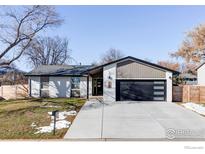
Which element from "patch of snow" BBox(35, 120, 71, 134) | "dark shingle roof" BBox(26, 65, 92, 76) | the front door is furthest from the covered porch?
"patch of snow" BBox(35, 120, 71, 134)

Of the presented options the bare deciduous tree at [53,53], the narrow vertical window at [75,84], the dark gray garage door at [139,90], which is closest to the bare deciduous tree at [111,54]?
the bare deciduous tree at [53,53]

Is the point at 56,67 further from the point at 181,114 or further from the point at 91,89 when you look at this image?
the point at 181,114

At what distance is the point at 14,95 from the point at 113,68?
11410 mm

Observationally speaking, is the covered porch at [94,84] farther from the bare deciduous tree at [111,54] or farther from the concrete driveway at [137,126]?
the bare deciduous tree at [111,54]

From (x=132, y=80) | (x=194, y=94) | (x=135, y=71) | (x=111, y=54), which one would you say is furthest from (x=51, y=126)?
(x=111, y=54)

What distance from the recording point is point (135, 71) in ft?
66.2

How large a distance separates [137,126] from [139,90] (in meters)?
9.59

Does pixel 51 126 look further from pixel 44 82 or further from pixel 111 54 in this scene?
pixel 111 54

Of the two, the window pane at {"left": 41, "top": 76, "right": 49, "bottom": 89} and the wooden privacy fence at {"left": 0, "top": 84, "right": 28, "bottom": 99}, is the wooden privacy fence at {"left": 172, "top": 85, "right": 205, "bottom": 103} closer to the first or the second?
the window pane at {"left": 41, "top": 76, "right": 49, "bottom": 89}

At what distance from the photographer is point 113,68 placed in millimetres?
20172

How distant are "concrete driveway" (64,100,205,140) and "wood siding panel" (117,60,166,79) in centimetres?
600

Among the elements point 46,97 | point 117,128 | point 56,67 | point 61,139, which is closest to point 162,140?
point 117,128

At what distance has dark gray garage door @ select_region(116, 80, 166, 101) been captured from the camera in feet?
65.6

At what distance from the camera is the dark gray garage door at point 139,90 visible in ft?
65.6
